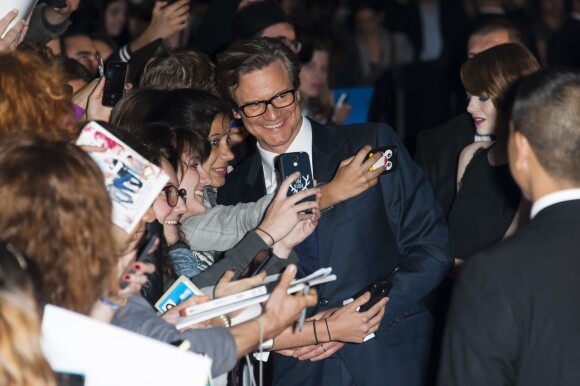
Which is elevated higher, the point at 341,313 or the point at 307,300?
the point at 307,300

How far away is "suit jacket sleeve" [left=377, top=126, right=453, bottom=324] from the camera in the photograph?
11.0 feet

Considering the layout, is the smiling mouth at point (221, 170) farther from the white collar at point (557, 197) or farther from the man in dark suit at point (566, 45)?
the man in dark suit at point (566, 45)

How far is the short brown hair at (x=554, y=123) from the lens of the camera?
2365mm

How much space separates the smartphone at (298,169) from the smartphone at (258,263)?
0.32 meters

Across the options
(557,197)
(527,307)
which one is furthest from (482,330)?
(557,197)

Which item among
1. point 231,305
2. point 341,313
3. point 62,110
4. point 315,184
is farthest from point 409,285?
point 62,110

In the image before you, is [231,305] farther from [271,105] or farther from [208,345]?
[271,105]

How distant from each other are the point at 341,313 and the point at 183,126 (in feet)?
2.75

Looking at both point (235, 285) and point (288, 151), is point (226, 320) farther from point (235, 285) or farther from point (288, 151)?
point (288, 151)

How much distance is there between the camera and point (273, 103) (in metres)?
3.50

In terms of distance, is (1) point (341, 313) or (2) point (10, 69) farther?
(1) point (341, 313)

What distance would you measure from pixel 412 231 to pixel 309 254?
0.37m

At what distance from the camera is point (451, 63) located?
8055mm

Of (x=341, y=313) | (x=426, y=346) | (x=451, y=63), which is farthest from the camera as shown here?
(x=451, y=63)
